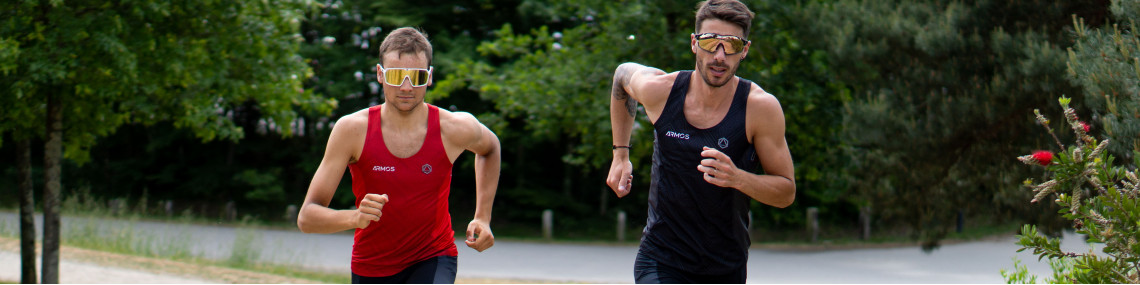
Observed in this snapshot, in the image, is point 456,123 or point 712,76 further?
point 456,123

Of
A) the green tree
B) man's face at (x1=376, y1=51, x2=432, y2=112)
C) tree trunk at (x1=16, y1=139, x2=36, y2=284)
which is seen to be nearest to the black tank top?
man's face at (x1=376, y1=51, x2=432, y2=112)

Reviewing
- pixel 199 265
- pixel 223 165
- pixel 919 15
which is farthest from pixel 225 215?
pixel 919 15

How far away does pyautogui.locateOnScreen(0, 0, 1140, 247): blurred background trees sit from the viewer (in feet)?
37.6

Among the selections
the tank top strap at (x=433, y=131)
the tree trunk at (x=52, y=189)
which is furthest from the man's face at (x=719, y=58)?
the tree trunk at (x=52, y=189)

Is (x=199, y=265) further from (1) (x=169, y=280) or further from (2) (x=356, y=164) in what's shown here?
(2) (x=356, y=164)

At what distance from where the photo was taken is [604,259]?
19.7 m

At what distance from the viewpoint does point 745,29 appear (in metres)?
4.39

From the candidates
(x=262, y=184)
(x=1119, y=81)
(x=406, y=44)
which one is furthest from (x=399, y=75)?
(x=262, y=184)

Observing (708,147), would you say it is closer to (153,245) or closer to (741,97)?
(741,97)

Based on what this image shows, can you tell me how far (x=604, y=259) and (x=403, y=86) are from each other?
50.7 feet

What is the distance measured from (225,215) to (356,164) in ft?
88.2

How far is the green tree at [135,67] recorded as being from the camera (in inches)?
383

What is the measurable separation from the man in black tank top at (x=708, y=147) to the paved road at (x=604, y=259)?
11304mm

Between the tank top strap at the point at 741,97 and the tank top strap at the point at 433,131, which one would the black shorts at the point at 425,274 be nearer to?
the tank top strap at the point at 433,131
